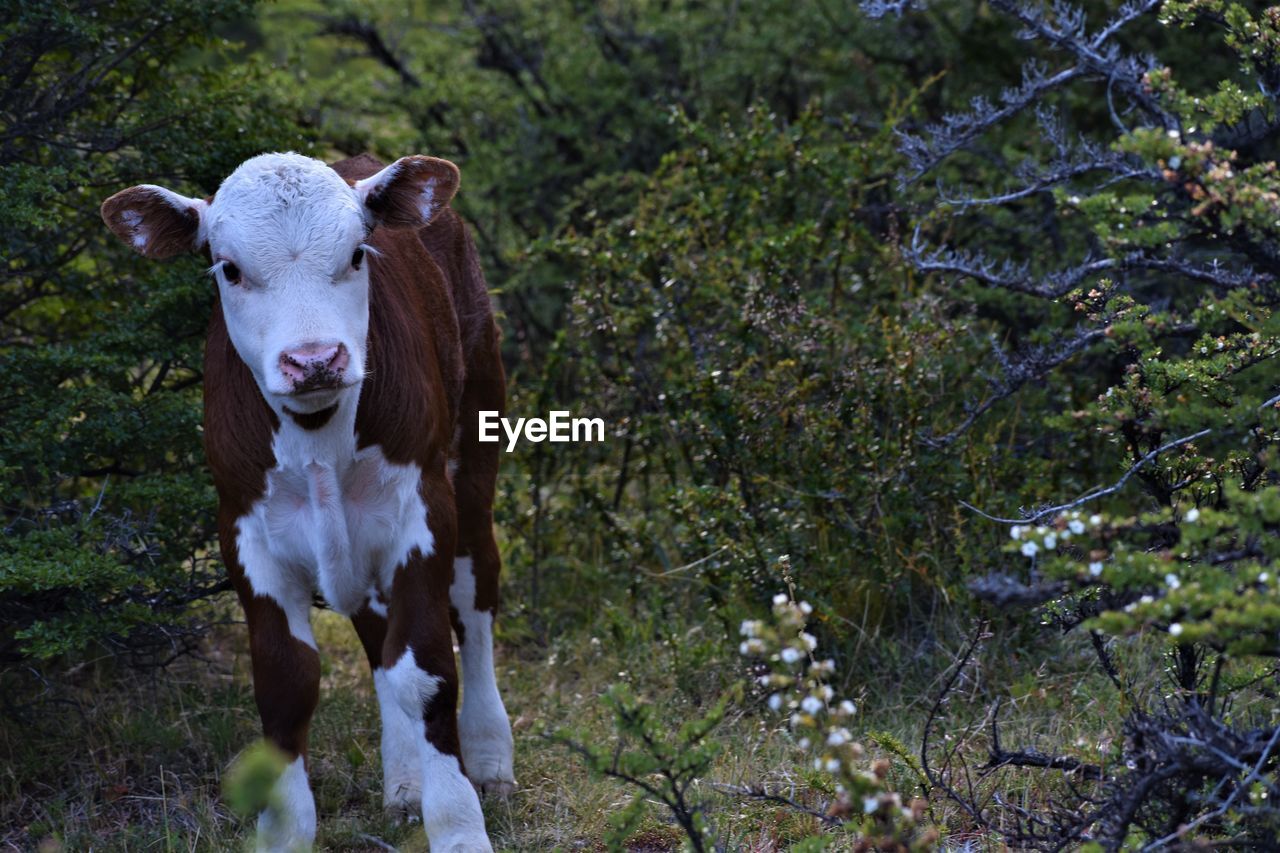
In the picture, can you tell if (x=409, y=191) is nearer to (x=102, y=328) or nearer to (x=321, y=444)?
(x=321, y=444)

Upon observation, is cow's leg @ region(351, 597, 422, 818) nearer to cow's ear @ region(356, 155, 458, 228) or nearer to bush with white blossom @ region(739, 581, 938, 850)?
cow's ear @ region(356, 155, 458, 228)

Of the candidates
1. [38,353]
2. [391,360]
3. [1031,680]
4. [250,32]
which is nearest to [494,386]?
[391,360]

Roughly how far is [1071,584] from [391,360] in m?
2.15

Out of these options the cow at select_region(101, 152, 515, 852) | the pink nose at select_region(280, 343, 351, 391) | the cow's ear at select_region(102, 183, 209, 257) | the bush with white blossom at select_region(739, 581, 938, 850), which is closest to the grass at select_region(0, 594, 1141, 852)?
the cow at select_region(101, 152, 515, 852)

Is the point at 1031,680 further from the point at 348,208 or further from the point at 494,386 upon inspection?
the point at 348,208

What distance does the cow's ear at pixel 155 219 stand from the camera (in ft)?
14.2

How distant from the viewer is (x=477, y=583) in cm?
552

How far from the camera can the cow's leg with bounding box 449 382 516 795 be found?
5172mm

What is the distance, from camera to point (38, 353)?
5.12 metres

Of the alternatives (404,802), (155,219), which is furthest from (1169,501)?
(155,219)

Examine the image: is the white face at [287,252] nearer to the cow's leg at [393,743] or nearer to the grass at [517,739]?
the cow's leg at [393,743]

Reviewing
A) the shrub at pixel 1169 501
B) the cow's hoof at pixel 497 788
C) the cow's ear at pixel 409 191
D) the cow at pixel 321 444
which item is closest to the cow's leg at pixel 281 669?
the cow at pixel 321 444

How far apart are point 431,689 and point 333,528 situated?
56 centimetres

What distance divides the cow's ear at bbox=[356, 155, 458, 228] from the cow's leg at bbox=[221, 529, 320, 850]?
3.48ft
